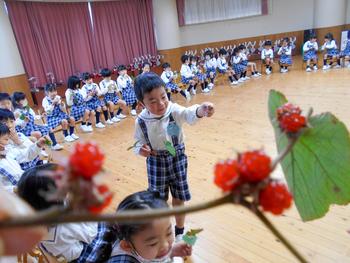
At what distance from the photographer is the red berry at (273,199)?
0.72 ft

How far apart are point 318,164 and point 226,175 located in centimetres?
23

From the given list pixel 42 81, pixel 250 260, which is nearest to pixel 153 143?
pixel 250 260

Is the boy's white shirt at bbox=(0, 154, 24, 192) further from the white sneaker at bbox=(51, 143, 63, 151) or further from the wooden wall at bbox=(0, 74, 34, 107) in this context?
the wooden wall at bbox=(0, 74, 34, 107)

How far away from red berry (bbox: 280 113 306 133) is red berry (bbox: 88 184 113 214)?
206 millimetres

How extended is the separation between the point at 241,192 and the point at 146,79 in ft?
4.94

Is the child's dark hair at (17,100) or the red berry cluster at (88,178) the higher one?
the red berry cluster at (88,178)

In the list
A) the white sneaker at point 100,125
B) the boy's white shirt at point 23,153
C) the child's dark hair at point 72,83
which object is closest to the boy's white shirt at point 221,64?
the white sneaker at point 100,125

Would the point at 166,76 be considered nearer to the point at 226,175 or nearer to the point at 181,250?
the point at 181,250

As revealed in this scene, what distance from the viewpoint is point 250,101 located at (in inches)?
212

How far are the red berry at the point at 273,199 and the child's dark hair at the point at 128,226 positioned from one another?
0.81 meters

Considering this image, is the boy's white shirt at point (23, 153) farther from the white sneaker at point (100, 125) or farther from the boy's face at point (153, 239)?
the white sneaker at point (100, 125)

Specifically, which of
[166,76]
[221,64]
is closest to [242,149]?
[166,76]

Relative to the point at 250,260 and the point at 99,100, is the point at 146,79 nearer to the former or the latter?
the point at 250,260

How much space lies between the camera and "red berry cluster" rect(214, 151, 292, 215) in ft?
0.71
